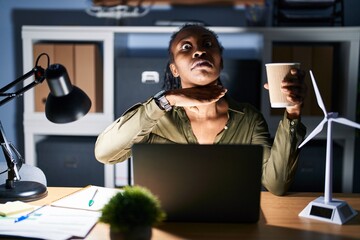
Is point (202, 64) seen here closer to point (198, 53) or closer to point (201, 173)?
point (198, 53)

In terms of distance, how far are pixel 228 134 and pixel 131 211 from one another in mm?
870

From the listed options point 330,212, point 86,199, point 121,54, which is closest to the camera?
point 330,212

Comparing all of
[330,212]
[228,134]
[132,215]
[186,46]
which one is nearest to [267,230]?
[330,212]

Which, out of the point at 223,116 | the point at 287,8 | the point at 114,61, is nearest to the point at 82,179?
the point at 114,61

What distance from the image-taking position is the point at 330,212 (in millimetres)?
1176

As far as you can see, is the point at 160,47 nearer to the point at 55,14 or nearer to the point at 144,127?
the point at 55,14

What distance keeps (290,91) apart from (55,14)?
1945mm

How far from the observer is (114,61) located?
2.50 meters

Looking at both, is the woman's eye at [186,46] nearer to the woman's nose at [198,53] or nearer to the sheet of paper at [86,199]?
the woman's nose at [198,53]

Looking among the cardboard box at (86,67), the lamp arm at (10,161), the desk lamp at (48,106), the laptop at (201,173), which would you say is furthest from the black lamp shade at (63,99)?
the cardboard box at (86,67)

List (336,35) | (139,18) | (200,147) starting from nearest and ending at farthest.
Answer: (200,147) → (336,35) → (139,18)

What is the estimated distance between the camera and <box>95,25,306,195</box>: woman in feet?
4.54

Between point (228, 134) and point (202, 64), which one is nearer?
point (202, 64)

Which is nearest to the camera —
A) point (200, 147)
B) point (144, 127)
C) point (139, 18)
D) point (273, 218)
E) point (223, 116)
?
point (200, 147)
